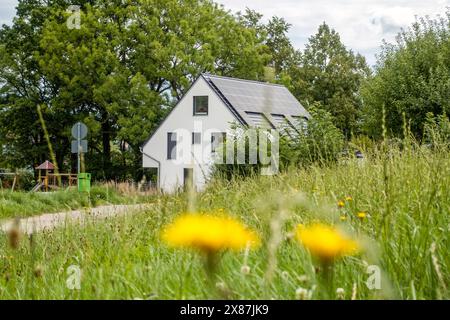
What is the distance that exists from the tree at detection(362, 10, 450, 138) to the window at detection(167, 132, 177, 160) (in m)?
10.7

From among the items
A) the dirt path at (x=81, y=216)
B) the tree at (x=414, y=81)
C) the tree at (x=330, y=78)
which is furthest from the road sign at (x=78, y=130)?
the tree at (x=330, y=78)

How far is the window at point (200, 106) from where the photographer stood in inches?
1314

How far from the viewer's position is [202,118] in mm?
33594

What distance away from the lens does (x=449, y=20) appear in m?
28.2

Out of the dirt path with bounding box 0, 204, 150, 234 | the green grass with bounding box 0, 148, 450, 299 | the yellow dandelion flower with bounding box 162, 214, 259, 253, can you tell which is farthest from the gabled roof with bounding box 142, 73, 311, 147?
the yellow dandelion flower with bounding box 162, 214, 259, 253

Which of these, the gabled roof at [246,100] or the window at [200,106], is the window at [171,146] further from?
the gabled roof at [246,100]

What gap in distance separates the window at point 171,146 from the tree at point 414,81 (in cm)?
1067

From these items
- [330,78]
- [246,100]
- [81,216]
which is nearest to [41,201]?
[81,216]

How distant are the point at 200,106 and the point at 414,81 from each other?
11599 mm

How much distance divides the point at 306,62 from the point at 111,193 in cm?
3158

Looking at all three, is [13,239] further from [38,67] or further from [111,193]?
[38,67]

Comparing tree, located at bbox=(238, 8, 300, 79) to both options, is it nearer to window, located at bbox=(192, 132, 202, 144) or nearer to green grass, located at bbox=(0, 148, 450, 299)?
window, located at bbox=(192, 132, 202, 144)

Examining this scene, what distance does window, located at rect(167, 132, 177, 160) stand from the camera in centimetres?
3416

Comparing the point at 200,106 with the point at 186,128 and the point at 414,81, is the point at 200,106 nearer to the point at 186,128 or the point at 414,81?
the point at 186,128
